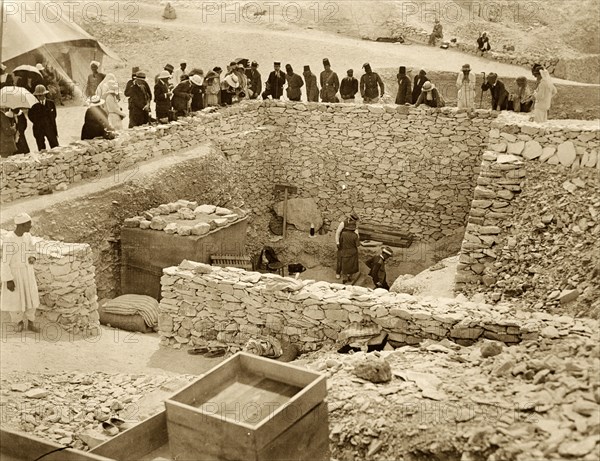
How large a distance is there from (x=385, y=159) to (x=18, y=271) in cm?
985

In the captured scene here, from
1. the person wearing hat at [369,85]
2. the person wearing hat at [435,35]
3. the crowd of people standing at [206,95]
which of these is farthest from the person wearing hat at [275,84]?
the person wearing hat at [435,35]

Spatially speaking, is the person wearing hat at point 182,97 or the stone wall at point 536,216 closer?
the stone wall at point 536,216

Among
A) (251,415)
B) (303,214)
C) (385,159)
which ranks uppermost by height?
(385,159)

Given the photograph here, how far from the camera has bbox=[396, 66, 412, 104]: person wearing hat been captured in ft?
56.3

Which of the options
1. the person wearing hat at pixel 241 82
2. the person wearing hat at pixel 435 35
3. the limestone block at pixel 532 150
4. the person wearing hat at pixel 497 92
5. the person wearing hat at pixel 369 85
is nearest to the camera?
the limestone block at pixel 532 150

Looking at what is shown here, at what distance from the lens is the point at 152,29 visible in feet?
84.0

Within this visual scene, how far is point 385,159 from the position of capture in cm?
1764

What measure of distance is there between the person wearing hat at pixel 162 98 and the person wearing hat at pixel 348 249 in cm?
451

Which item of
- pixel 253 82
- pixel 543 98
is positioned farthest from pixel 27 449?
Result: pixel 253 82

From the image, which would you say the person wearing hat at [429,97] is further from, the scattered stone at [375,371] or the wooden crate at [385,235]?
the scattered stone at [375,371]

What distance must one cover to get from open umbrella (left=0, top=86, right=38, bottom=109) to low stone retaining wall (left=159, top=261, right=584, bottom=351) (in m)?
5.23

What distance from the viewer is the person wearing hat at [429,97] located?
55.3 ft

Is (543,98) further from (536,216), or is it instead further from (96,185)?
(96,185)

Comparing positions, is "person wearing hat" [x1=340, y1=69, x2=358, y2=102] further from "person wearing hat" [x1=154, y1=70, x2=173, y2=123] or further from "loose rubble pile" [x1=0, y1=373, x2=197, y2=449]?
"loose rubble pile" [x1=0, y1=373, x2=197, y2=449]
